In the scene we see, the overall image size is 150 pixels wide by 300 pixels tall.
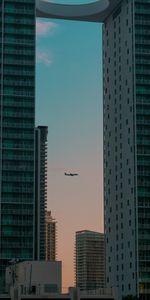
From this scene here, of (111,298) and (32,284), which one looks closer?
(111,298)

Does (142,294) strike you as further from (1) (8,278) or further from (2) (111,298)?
(2) (111,298)

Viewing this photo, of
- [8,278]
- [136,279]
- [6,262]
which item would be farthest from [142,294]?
[8,278]

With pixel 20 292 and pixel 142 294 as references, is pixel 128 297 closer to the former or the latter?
pixel 142 294

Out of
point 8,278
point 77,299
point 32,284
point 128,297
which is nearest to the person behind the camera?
point 77,299

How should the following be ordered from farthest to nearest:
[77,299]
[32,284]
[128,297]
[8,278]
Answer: [128,297], [8,278], [32,284], [77,299]

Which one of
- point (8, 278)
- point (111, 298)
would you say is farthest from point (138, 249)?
point (111, 298)

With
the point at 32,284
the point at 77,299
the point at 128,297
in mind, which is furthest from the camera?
the point at 128,297

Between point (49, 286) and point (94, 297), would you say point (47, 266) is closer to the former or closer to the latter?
point (49, 286)

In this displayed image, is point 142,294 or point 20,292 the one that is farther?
point 142,294

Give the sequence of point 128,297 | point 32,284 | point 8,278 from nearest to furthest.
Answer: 1. point 32,284
2. point 8,278
3. point 128,297
